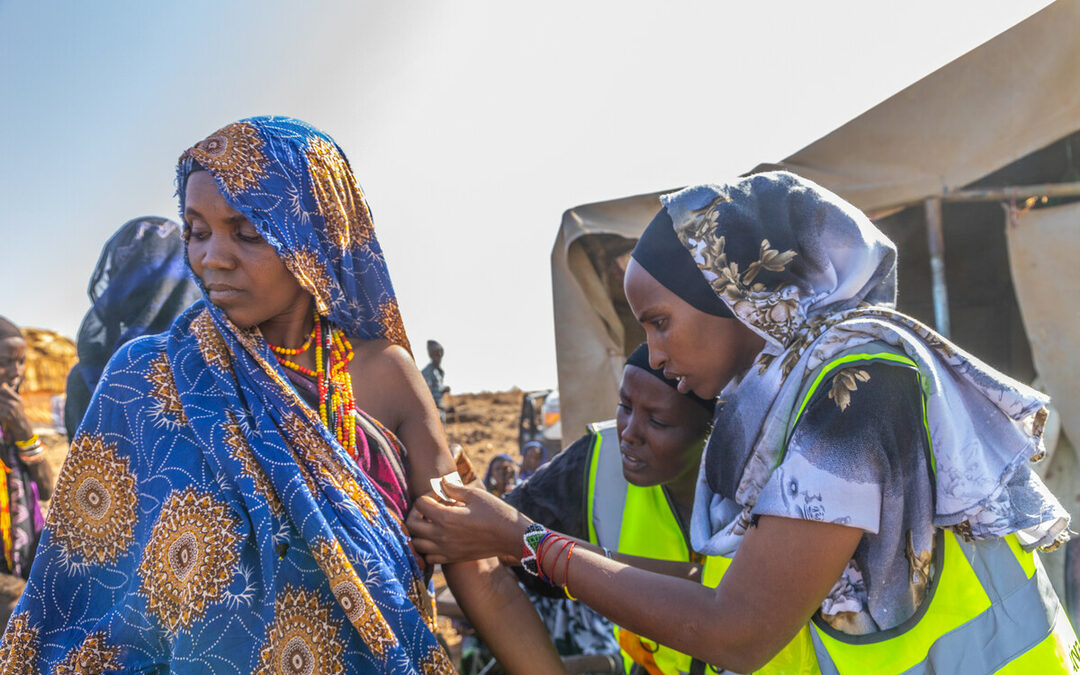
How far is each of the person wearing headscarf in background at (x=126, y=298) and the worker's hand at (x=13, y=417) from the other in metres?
1.17

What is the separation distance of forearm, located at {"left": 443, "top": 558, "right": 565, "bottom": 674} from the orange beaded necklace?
0.43 metres

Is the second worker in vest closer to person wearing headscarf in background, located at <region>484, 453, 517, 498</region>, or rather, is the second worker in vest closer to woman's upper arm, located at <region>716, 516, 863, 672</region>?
woman's upper arm, located at <region>716, 516, 863, 672</region>

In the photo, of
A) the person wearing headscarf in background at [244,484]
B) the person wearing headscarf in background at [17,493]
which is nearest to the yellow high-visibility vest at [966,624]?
the person wearing headscarf in background at [244,484]

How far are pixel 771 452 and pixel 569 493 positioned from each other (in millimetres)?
1282

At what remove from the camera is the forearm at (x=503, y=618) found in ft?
6.12

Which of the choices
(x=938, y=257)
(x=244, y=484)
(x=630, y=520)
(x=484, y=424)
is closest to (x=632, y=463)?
(x=630, y=520)

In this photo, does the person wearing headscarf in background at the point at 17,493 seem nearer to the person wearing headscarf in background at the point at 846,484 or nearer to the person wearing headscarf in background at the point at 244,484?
the person wearing headscarf in background at the point at 244,484

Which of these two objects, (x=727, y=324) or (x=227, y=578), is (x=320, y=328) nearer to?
(x=227, y=578)

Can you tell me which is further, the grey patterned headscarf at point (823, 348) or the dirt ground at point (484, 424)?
the dirt ground at point (484, 424)

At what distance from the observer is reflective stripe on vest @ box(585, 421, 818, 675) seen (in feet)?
7.98

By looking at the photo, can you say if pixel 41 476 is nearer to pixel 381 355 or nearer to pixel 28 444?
pixel 28 444

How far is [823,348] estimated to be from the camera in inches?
59.5

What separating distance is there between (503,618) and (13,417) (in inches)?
150

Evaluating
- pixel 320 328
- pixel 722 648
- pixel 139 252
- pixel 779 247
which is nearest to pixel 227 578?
pixel 320 328
